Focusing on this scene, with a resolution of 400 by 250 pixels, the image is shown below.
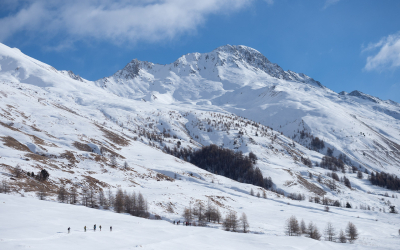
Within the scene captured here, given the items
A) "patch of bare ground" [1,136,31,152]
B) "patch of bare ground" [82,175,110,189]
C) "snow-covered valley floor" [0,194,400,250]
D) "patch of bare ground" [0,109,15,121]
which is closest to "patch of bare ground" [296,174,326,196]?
"snow-covered valley floor" [0,194,400,250]

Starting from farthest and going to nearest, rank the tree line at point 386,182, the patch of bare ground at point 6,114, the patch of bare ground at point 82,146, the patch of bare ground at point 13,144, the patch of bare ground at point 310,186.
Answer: the tree line at point 386,182, the patch of bare ground at point 310,186, the patch of bare ground at point 6,114, the patch of bare ground at point 82,146, the patch of bare ground at point 13,144

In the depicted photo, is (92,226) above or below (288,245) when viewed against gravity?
above

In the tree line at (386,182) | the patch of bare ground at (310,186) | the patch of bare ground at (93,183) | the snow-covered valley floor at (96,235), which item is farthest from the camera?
the tree line at (386,182)

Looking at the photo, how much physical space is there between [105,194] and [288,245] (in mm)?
53796

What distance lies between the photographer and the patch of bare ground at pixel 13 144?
9251cm

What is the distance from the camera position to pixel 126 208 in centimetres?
6844

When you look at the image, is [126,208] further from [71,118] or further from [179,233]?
[71,118]

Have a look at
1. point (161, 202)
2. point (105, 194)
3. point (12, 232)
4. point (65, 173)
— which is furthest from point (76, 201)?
point (12, 232)

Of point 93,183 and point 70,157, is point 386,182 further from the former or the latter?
point 70,157

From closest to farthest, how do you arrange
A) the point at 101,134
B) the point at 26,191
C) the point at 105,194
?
the point at 26,191 → the point at 105,194 → the point at 101,134

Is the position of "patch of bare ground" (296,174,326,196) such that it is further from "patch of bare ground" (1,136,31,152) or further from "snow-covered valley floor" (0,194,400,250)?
"patch of bare ground" (1,136,31,152)

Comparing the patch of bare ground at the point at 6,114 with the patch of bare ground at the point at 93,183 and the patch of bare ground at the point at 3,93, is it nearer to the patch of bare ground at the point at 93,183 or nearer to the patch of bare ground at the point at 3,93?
the patch of bare ground at the point at 3,93

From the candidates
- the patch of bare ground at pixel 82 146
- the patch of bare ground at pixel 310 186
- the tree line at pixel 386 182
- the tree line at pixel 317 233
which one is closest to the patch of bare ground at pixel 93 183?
the patch of bare ground at pixel 82 146

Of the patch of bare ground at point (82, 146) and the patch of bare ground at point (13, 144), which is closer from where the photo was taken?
the patch of bare ground at point (13, 144)
